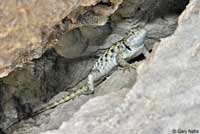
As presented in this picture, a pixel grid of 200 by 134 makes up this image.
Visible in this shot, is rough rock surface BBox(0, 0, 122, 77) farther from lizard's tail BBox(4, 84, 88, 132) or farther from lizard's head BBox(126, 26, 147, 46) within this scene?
lizard's head BBox(126, 26, 147, 46)

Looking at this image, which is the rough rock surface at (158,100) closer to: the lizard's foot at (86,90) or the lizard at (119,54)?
the lizard's foot at (86,90)

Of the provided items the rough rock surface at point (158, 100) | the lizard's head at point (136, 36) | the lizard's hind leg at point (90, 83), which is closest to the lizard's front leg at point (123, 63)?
the lizard's head at point (136, 36)

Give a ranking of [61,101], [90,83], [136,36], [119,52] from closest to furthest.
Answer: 1. [61,101]
2. [90,83]
3. [136,36]
4. [119,52]

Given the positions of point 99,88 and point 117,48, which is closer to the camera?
point 99,88

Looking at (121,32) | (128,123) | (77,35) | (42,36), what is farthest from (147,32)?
(128,123)

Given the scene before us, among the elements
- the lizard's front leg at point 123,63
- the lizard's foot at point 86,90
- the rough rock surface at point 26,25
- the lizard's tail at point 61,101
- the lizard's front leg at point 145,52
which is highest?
the rough rock surface at point 26,25

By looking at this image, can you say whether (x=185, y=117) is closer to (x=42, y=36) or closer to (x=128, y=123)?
(x=128, y=123)

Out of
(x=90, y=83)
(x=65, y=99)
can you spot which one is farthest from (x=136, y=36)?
(x=65, y=99)

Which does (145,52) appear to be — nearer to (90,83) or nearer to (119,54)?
(119,54)

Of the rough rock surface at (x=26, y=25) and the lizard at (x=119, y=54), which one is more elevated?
the rough rock surface at (x=26, y=25)
